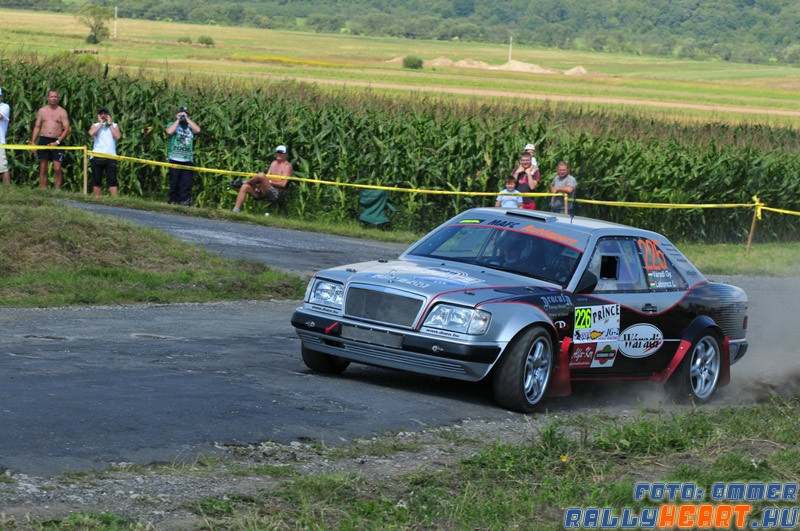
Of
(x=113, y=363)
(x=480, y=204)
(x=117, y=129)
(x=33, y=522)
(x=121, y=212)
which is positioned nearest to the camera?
(x=33, y=522)

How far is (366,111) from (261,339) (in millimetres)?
17255

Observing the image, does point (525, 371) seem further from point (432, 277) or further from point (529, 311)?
point (432, 277)

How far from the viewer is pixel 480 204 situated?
2753cm

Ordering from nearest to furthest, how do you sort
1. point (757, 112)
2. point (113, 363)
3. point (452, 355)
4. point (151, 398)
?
point (151, 398) < point (452, 355) < point (113, 363) < point (757, 112)

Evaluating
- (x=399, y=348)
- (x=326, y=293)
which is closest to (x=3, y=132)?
(x=326, y=293)

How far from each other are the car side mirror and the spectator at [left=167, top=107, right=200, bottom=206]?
16.2 meters

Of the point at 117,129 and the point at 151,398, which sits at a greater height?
the point at 117,129

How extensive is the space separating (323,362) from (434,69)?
4806 inches

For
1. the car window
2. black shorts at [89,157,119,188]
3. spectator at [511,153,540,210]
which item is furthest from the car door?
black shorts at [89,157,119,188]

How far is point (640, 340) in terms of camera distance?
424 inches

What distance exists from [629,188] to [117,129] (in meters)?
11.4

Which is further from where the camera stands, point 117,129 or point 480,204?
point 480,204

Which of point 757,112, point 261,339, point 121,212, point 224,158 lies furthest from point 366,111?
point 757,112

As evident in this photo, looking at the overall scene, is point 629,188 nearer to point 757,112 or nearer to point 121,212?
point 121,212
